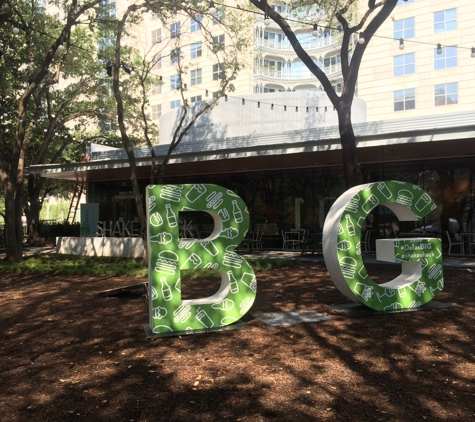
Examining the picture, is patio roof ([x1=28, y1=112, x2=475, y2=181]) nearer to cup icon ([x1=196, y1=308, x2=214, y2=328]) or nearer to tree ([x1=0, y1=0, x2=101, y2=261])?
tree ([x1=0, y1=0, x2=101, y2=261])

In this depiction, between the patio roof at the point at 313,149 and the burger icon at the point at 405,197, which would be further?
the patio roof at the point at 313,149

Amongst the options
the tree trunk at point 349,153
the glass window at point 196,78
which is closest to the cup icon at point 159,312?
the tree trunk at point 349,153

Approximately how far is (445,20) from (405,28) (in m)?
2.79

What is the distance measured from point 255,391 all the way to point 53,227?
21037 mm

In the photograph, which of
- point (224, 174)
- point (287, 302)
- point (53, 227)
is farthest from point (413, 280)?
point (53, 227)

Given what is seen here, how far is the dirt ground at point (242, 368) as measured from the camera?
343 centimetres

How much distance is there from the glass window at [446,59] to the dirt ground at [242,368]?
104 feet

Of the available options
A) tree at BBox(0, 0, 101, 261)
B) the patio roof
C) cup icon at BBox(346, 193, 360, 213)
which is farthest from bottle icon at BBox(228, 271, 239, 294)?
tree at BBox(0, 0, 101, 261)

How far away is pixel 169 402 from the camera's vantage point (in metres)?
3.56

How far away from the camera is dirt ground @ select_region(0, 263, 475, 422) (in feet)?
11.2

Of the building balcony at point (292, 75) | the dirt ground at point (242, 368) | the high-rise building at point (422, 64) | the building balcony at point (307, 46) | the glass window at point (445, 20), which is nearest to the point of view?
the dirt ground at point (242, 368)

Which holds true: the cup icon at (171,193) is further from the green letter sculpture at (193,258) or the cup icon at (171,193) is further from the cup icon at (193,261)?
the cup icon at (193,261)

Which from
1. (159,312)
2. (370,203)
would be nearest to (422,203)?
(370,203)

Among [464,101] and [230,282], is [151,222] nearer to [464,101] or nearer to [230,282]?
[230,282]
